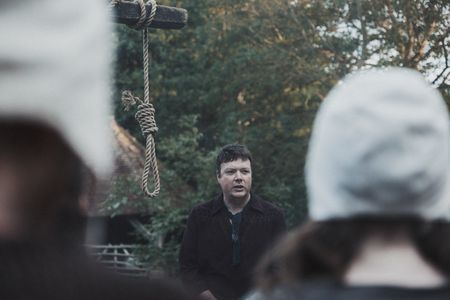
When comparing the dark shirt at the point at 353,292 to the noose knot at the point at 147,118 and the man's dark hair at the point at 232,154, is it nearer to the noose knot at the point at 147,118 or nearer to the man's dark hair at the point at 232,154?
the noose knot at the point at 147,118

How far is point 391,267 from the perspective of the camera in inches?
70.6

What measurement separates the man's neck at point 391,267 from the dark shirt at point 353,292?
0.01m

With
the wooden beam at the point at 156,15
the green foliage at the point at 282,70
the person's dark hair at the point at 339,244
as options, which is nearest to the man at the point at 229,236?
the wooden beam at the point at 156,15

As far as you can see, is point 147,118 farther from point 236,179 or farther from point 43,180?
point 43,180

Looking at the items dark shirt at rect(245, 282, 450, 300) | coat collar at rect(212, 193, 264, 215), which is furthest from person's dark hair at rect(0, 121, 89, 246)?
coat collar at rect(212, 193, 264, 215)

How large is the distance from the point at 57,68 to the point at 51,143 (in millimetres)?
91

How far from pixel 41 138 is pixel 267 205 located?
5.89m

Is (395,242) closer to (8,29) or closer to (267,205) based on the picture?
(8,29)

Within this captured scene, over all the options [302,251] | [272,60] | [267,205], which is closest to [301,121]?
[272,60]

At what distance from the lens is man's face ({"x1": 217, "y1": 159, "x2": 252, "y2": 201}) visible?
7.06m

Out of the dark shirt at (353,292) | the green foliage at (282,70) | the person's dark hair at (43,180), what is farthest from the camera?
the green foliage at (282,70)

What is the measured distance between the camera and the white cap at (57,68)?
4.06ft

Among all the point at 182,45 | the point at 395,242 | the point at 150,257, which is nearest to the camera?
the point at 395,242

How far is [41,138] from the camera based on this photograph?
4.02 ft
